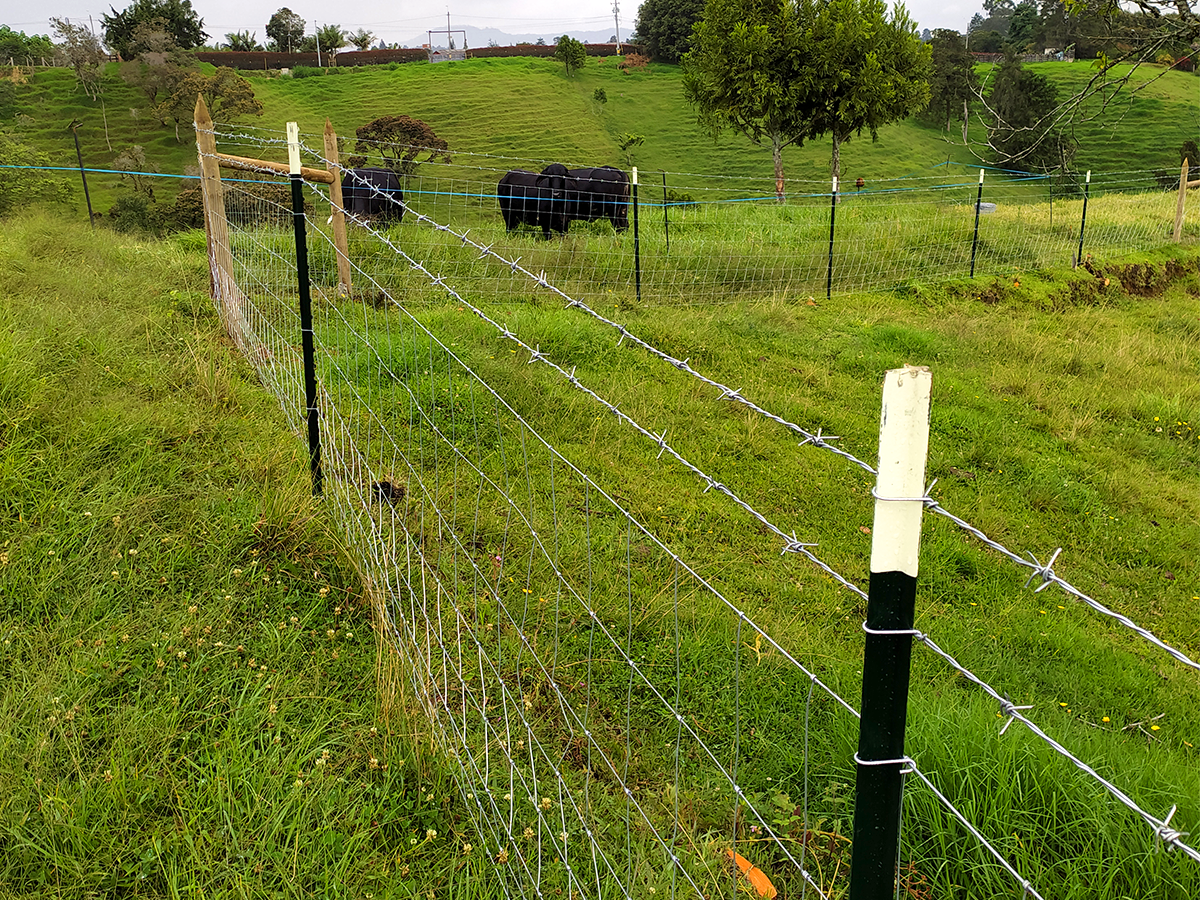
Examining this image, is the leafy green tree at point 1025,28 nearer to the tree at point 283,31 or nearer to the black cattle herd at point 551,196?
the tree at point 283,31

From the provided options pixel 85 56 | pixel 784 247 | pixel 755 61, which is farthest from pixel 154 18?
pixel 784 247

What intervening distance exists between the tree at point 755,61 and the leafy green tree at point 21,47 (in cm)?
5334

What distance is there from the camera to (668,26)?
6341cm

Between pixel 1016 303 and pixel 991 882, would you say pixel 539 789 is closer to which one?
pixel 991 882

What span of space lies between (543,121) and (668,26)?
2114 cm

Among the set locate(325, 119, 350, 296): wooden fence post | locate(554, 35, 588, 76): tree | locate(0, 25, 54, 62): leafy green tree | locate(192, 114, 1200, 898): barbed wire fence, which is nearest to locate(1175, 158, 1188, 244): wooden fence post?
locate(325, 119, 350, 296): wooden fence post

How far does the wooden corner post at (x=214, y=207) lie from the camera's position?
614cm

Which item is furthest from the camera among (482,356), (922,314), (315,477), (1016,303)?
(1016,303)

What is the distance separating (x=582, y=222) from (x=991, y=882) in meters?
12.0

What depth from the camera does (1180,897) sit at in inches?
79.9

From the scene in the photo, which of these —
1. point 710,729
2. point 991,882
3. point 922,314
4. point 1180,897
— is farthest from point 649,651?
point 922,314

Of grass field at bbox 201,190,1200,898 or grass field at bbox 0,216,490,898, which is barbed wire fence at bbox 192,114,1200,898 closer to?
grass field at bbox 201,190,1200,898

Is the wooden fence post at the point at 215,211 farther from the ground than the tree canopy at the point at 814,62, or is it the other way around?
the tree canopy at the point at 814,62

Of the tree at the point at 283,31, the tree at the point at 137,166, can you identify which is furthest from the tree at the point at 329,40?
the tree at the point at 137,166
